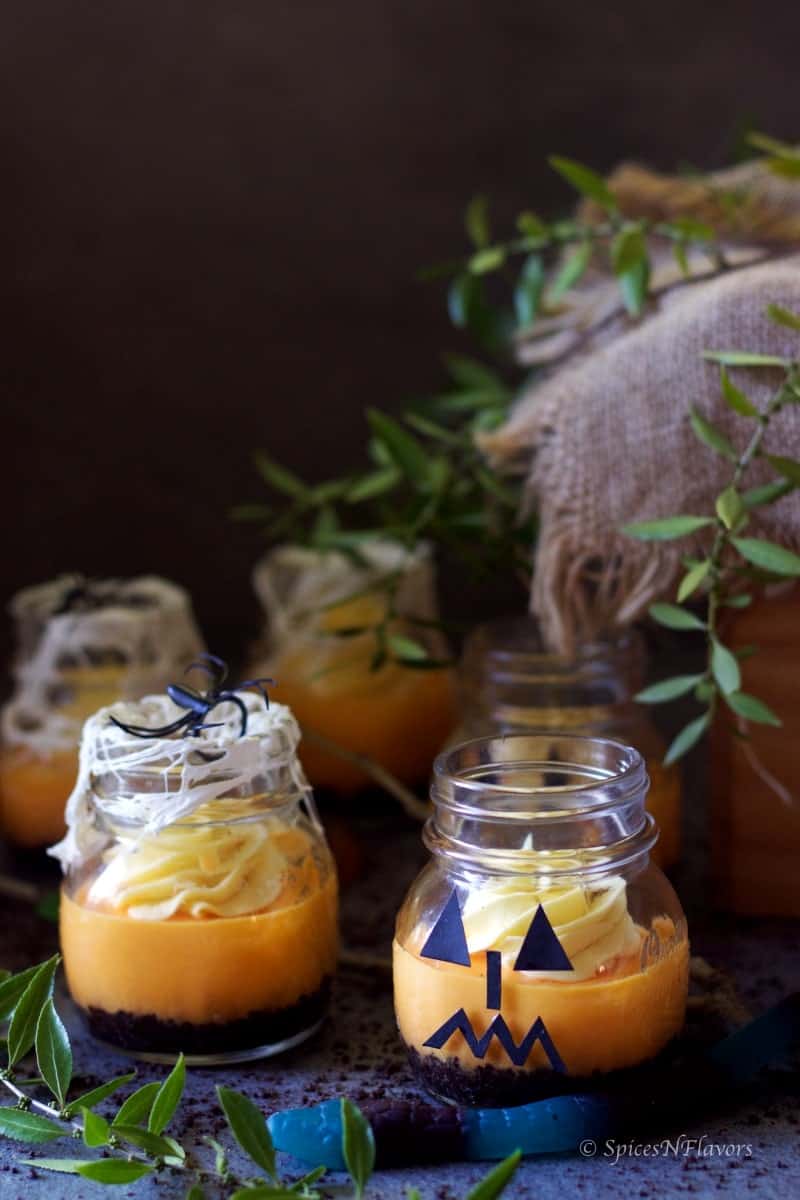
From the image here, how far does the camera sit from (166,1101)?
61 cm

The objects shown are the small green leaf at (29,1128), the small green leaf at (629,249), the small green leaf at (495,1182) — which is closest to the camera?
the small green leaf at (495,1182)

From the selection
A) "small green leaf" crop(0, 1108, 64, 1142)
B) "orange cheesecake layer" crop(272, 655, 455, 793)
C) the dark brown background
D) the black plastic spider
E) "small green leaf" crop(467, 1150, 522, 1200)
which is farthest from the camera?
the dark brown background

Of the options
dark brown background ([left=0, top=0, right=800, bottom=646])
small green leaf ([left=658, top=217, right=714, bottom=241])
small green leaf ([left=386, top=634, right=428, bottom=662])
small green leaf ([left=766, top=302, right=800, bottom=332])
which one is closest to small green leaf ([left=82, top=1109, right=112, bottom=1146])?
small green leaf ([left=386, top=634, right=428, bottom=662])

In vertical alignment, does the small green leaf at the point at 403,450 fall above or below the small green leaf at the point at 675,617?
above

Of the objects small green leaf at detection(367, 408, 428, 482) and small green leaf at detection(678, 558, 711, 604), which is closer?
small green leaf at detection(678, 558, 711, 604)

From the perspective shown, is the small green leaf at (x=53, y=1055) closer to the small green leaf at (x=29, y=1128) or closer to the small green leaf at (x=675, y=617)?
the small green leaf at (x=29, y=1128)

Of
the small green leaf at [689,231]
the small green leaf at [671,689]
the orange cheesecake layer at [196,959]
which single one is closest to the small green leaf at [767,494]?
the small green leaf at [671,689]

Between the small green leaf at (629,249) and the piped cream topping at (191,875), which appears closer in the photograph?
the piped cream topping at (191,875)

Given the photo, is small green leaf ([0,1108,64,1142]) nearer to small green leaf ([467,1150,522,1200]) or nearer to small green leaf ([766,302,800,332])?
small green leaf ([467,1150,522,1200])

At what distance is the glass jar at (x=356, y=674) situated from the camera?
1111mm

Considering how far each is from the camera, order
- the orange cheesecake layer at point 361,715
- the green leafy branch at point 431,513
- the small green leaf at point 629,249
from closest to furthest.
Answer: the small green leaf at point 629,249, the green leafy branch at point 431,513, the orange cheesecake layer at point 361,715

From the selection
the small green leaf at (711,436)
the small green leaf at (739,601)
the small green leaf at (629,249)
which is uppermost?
the small green leaf at (629,249)

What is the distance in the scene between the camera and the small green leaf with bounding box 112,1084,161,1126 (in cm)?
61

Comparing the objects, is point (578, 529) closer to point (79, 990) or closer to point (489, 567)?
point (489, 567)
